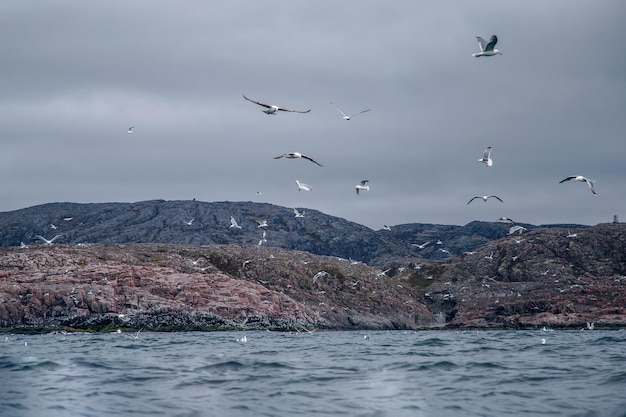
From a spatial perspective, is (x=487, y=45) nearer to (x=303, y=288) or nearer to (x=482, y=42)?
(x=482, y=42)

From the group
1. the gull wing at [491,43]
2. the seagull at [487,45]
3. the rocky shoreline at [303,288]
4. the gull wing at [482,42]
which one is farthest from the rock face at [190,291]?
the gull wing at [491,43]

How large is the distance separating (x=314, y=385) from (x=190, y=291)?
62421 mm

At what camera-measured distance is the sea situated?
1930cm

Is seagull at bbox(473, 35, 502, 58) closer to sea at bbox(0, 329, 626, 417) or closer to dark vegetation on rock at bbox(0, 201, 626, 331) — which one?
sea at bbox(0, 329, 626, 417)

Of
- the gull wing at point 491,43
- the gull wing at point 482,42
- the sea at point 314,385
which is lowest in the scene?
the sea at point 314,385

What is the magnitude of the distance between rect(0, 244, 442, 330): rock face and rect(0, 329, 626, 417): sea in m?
43.0

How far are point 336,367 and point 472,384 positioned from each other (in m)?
6.99

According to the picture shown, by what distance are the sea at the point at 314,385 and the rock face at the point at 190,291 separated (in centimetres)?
4302

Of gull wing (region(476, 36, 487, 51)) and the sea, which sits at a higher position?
gull wing (region(476, 36, 487, 51))

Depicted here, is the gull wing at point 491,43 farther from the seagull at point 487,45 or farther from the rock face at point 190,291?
the rock face at point 190,291

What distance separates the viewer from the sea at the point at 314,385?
63.3ft

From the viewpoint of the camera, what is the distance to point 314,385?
23.9 metres

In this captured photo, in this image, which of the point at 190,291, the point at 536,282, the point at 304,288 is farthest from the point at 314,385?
the point at 536,282

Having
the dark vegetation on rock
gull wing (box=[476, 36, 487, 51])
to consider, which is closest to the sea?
gull wing (box=[476, 36, 487, 51])
